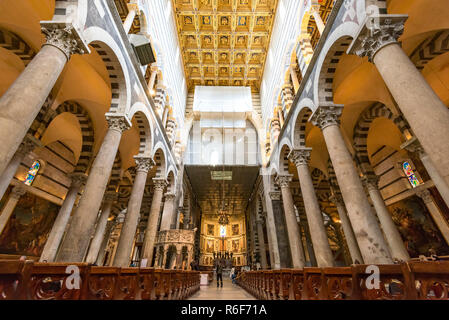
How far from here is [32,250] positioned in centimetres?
1020

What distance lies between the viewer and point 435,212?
28.0ft

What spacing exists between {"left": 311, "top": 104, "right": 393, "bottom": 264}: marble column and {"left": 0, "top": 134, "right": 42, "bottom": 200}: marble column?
31.2 feet

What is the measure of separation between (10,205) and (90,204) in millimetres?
7394

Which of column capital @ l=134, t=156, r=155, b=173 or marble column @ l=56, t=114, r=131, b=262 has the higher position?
column capital @ l=134, t=156, r=155, b=173

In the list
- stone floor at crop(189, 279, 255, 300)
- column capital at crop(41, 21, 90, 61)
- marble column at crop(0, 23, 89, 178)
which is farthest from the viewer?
stone floor at crop(189, 279, 255, 300)

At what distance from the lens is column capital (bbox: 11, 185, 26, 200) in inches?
362

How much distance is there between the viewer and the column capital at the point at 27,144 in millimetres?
6977

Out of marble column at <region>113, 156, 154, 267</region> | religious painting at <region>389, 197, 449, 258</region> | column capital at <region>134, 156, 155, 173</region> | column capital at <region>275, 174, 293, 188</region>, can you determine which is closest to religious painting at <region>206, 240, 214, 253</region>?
column capital at <region>275, 174, 293, 188</region>

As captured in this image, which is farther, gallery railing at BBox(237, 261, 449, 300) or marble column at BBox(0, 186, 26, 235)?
marble column at BBox(0, 186, 26, 235)

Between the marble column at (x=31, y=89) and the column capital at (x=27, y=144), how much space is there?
187 inches

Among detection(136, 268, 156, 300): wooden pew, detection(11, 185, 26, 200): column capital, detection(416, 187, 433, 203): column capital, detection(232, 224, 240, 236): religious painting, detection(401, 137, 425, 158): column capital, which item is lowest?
detection(136, 268, 156, 300): wooden pew

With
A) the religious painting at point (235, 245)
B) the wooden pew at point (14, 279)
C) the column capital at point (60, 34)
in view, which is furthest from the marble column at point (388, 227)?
the religious painting at point (235, 245)

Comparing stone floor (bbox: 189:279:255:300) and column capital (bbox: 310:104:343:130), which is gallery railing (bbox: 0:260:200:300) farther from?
column capital (bbox: 310:104:343:130)
